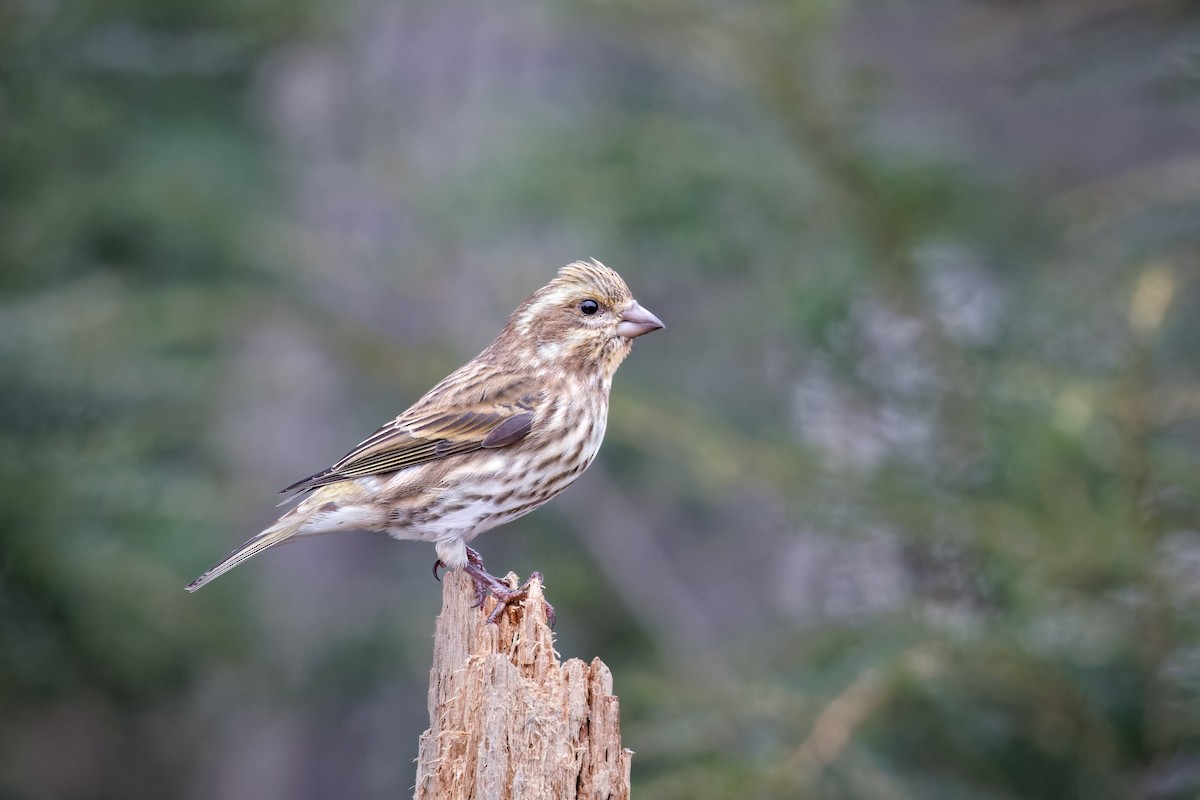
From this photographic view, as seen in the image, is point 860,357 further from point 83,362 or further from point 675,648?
point 83,362

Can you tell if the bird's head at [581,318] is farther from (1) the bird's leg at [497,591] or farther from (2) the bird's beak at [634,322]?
(1) the bird's leg at [497,591]

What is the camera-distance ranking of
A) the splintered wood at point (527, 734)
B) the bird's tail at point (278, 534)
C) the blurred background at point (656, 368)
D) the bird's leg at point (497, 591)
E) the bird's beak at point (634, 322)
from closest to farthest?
the splintered wood at point (527, 734)
the bird's leg at point (497, 591)
the bird's tail at point (278, 534)
the bird's beak at point (634, 322)
the blurred background at point (656, 368)

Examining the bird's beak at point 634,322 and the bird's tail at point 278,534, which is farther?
the bird's beak at point 634,322

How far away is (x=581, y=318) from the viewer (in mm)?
6270

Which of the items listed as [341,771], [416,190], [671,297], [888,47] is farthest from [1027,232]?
[341,771]

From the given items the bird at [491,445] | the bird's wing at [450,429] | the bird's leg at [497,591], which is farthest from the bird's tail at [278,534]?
the bird's leg at [497,591]

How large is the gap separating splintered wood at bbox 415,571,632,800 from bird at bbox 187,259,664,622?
3.31 ft

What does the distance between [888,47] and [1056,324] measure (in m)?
6.91

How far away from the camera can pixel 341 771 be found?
1327 cm

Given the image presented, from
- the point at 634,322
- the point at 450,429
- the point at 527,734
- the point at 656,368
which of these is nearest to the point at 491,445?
the point at 450,429

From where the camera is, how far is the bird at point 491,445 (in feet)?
19.2

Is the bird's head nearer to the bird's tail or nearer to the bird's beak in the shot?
the bird's beak

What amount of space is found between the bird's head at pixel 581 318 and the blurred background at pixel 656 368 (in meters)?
1.75

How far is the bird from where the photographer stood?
586 cm
